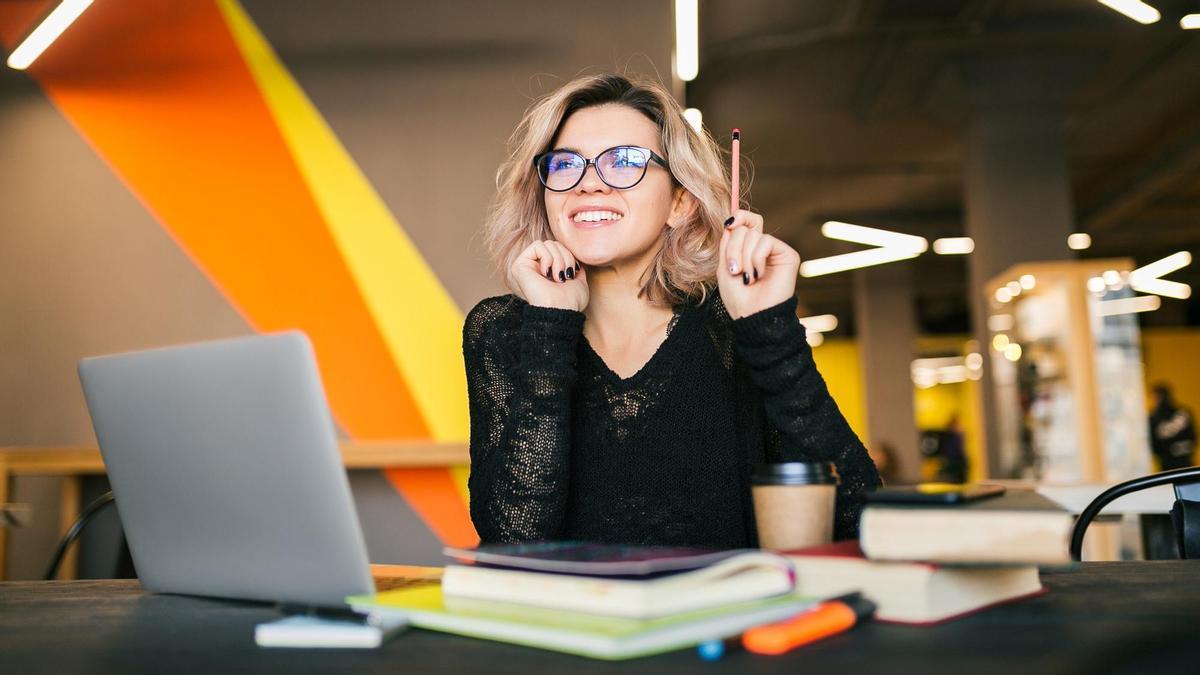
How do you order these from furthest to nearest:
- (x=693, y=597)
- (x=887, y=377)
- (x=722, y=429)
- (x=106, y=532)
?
1. (x=887, y=377)
2. (x=106, y=532)
3. (x=722, y=429)
4. (x=693, y=597)

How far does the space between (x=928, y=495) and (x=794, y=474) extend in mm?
199

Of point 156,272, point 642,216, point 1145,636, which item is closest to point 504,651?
point 1145,636

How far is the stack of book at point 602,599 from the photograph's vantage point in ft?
2.12

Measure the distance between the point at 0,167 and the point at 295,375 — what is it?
417 cm

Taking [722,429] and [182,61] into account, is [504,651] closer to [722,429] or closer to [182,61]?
[722,429]

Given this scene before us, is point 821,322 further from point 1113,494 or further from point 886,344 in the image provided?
point 1113,494

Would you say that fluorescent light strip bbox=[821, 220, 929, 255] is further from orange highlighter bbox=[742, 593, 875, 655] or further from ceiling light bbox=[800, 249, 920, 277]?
orange highlighter bbox=[742, 593, 875, 655]

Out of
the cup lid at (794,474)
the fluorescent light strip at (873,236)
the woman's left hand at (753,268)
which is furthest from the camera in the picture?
the fluorescent light strip at (873,236)

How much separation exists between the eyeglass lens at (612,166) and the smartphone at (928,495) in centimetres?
98

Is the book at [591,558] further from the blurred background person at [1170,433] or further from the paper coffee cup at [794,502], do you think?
the blurred background person at [1170,433]

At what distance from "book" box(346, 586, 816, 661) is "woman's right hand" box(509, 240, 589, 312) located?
0.85 metres

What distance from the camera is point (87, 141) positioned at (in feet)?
13.2

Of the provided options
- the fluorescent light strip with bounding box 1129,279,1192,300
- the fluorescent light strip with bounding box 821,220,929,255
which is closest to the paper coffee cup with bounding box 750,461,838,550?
the fluorescent light strip with bounding box 821,220,929,255

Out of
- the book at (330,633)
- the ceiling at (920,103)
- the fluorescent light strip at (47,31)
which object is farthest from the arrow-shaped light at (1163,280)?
the book at (330,633)
